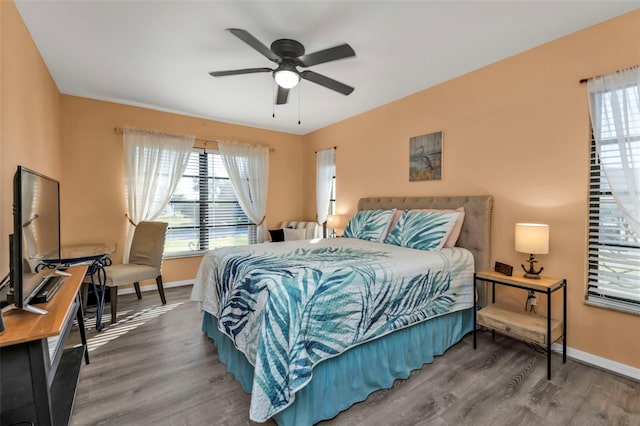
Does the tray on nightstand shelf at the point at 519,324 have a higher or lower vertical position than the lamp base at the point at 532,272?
lower

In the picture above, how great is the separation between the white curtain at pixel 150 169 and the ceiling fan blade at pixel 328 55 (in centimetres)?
281

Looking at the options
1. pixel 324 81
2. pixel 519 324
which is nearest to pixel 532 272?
pixel 519 324

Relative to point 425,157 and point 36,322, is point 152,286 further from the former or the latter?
point 425,157

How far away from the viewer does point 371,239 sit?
11.2 ft

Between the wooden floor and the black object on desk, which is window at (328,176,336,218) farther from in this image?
the black object on desk

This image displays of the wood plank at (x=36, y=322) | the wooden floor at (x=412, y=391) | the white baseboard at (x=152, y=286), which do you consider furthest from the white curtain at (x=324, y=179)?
the wood plank at (x=36, y=322)

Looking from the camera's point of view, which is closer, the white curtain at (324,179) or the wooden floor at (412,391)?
the wooden floor at (412,391)

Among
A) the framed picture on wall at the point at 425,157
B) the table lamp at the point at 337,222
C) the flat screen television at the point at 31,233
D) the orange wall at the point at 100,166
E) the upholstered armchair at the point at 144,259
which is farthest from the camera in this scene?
the table lamp at the point at 337,222

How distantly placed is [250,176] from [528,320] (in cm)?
418

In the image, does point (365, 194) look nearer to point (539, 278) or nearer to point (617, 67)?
point (539, 278)

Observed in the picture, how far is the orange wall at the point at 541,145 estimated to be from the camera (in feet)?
7.38

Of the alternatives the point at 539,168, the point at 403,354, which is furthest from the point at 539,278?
the point at 403,354

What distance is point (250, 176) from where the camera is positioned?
16.4 ft

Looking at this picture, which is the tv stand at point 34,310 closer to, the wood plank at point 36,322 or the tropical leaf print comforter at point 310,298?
the wood plank at point 36,322
